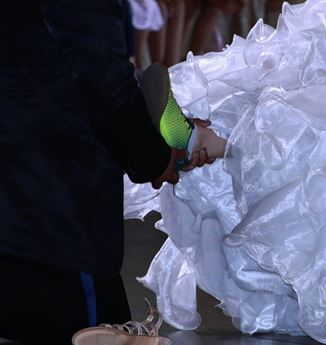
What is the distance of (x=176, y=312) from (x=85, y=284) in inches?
26.8

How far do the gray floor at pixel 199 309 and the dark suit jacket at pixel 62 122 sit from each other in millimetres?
653

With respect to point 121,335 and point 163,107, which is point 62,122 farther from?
point 121,335

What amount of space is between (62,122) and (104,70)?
147 mm

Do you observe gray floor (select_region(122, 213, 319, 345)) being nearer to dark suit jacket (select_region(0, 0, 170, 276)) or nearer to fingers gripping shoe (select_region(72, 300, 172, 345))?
fingers gripping shoe (select_region(72, 300, 172, 345))

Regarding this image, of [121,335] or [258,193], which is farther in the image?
[258,193]

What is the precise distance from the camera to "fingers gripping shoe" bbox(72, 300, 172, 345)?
2.49 meters

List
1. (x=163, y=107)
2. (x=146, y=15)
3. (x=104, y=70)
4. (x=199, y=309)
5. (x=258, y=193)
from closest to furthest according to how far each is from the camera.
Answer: (x=104, y=70)
(x=163, y=107)
(x=258, y=193)
(x=199, y=309)
(x=146, y=15)

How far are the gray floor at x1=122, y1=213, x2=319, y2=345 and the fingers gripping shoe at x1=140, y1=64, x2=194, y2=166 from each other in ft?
2.01

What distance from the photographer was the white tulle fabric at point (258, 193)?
9.14 feet

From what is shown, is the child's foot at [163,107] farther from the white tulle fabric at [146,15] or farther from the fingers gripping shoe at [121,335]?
the white tulle fabric at [146,15]

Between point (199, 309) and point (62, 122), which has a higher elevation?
point (62, 122)

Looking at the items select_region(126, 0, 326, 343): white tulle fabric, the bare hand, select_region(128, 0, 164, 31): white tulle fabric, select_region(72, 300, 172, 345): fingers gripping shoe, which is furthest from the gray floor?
select_region(128, 0, 164, 31): white tulle fabric

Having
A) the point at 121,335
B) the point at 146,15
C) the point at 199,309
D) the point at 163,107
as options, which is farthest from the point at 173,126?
the point at 146,15

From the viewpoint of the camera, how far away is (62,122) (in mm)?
2502
